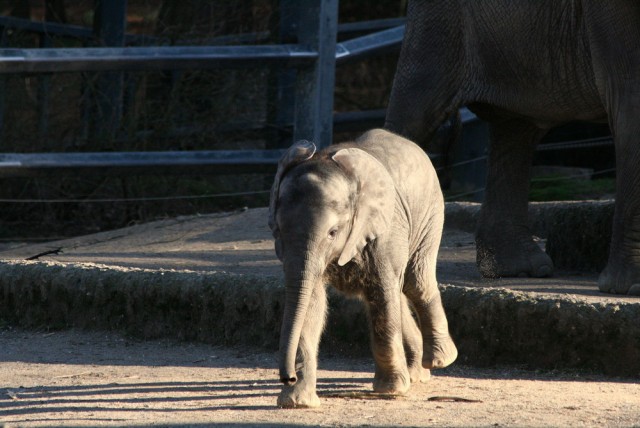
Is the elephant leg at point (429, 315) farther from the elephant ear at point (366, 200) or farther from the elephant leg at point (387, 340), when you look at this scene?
the elephant ear at point (366, 200)

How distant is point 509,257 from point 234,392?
2.67 m

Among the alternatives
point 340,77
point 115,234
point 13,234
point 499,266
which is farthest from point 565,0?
point 340,77

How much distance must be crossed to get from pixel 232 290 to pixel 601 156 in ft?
24.1

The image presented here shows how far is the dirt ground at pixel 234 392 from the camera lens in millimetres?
4461

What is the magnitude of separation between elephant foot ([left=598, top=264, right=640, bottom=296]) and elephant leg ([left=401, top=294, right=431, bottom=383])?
137cm

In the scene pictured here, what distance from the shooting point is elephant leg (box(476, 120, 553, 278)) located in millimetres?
7234

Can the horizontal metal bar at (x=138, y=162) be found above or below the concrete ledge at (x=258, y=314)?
above

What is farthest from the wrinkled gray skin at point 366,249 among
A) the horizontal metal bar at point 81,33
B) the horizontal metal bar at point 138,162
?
the horizontal metal bar at point 81,33

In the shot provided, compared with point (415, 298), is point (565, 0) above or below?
above

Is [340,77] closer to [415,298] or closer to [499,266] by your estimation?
[499,266]

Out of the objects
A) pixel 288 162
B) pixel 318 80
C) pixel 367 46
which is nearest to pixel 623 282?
pixel 288 162

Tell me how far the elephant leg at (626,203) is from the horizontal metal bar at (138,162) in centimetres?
300

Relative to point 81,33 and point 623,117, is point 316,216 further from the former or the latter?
point 81,33

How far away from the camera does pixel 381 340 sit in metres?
4.83
